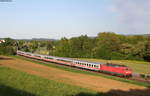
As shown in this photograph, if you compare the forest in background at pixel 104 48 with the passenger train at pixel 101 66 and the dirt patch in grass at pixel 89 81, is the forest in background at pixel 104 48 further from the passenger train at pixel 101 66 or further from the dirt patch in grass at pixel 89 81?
the dirt patch in grass at pixel 89 81

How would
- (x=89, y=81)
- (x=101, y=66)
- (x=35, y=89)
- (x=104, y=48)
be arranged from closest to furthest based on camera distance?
(x=35, y=89) → (x=89, y=81) → (x=101, y=66) → (x=104, y=48)

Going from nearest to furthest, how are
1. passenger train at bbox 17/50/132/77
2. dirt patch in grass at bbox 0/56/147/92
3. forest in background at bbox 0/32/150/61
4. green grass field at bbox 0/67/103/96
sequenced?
1. green grass field at bbox 0/67/103/96
2. dirt patch in grass at bbox 0/56/147/92
3. passenger train at bbox 17/50/132/77
4. forest in background at bbox 0/32/150/61

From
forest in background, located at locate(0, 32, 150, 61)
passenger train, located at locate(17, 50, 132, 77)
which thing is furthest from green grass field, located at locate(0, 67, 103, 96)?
forest in background, located at locate(0, 32, 150, 61)

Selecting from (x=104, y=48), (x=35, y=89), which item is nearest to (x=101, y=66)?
(x=35, y=89)

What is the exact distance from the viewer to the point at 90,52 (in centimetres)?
9456

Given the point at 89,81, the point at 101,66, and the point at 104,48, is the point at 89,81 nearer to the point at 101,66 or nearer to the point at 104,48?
the point at 101,66

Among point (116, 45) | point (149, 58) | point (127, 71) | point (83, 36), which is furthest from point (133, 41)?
point (127, 71)

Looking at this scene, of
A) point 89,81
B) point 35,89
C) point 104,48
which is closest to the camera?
point 35,89

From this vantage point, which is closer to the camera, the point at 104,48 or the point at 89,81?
the point at 89,81

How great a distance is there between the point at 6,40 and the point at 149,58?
6836 centimetres

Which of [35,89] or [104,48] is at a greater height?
[104,48]

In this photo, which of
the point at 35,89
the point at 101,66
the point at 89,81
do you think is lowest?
the point at 89,81

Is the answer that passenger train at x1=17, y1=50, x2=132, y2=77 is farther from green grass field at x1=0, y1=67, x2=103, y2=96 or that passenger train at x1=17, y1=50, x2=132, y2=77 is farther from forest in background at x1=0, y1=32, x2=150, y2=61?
forest in background at x1=0, y1=32, x2=150, y2=61

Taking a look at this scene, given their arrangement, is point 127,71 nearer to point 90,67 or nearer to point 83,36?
point 90,67
